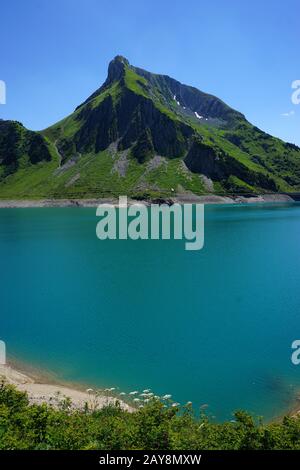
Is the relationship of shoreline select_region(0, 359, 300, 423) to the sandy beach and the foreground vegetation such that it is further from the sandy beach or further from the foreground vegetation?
the foreground vegetation

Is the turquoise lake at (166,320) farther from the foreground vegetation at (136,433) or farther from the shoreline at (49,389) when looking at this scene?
the foreground vegetation at (136,433)

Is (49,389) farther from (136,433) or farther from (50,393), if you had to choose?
(136,433)

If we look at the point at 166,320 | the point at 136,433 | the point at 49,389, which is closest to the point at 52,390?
the point at 49,389

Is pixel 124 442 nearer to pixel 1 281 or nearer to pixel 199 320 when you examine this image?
pixel 199 320

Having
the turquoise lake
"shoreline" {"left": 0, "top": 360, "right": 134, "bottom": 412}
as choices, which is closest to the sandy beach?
"shoreline" {"left": 0, "top": 360, "right": 134, "bottom": 412}

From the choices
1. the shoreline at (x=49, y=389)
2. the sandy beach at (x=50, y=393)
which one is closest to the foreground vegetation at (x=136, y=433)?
the shoreline at (x=49, y=389)

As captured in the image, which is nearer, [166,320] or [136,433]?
[136,433]
